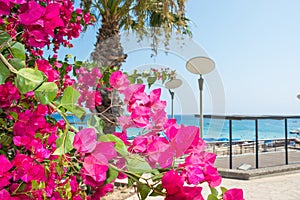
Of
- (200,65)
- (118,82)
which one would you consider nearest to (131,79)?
(118,82)

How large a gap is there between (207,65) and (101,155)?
1.32 metres

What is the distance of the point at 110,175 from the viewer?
389 millimetres

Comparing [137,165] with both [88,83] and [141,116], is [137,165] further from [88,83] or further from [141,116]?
[88,83]

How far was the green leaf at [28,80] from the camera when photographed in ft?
1.09

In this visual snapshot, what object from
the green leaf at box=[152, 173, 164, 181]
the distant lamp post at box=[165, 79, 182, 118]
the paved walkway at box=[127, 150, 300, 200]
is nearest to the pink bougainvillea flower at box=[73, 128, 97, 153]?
the green leaf at box=[152, 173, 164, 181]

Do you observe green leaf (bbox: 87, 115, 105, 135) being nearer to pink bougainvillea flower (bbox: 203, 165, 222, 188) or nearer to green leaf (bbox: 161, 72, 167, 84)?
pink bougainvillea flower (bbox: 203, 165, 222, 188)

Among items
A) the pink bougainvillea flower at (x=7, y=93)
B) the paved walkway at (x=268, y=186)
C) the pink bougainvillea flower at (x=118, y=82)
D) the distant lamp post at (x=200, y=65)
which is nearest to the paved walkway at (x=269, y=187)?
the paved walkway at (x=268, y=186)

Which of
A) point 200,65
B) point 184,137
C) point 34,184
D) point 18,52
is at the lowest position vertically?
point 34,184

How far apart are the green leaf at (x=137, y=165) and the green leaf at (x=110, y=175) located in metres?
0.02

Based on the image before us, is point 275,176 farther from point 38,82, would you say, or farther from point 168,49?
point 38,82

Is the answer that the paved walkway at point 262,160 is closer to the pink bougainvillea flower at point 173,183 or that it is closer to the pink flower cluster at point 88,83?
the pink flower cluster at point 88,83

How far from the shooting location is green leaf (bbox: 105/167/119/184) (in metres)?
0.39

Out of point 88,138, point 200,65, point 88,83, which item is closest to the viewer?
point 88,138

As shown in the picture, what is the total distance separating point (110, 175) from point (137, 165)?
0.11ft
